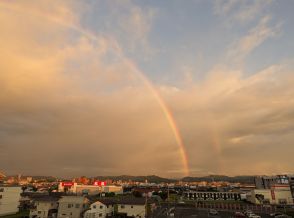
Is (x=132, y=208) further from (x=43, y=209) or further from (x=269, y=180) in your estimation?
(x=269, y=180)

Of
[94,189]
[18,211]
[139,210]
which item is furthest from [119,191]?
[139,210]

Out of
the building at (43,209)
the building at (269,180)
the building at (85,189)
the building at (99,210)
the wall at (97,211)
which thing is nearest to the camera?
the wall at (97,211)

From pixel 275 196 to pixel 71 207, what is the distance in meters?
79.3

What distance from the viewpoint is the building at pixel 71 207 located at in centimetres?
5935

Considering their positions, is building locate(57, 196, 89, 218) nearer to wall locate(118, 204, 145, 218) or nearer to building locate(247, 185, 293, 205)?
wall locate(118, 204, 145, 218)

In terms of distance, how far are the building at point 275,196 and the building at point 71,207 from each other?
71179 millimetres

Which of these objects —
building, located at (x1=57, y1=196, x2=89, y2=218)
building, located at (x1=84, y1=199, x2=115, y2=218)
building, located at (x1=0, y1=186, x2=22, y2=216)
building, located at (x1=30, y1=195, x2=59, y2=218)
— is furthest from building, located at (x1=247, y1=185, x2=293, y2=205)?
building, located at (x1=0, y1=186, x2=22, y2=216)

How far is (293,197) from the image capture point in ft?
317

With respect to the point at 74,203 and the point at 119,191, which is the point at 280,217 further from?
the point at 119,191

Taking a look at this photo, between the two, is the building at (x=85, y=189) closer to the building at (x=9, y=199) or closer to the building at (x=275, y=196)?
the building at (x=9, y=199)

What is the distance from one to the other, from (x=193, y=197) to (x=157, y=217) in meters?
88.1

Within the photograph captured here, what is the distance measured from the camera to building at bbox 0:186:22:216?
64.6 meters

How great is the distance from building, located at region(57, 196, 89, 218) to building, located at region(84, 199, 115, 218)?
2751 mm

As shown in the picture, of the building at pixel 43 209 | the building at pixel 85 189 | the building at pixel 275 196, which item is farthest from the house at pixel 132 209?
the building at pixel 85 189
